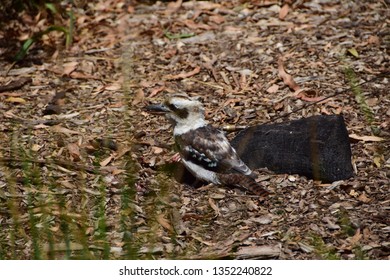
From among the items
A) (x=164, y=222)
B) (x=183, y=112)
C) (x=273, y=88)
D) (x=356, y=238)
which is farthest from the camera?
(x=273, y=88)

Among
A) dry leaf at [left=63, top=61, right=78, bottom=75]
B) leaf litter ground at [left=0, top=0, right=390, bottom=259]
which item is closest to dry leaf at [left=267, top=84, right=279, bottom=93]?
leaf litter ground at [left=0, top=0, right=390, bottom=259]

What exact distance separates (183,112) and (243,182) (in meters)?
0.89

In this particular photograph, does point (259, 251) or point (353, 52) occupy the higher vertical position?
point (259, 251)

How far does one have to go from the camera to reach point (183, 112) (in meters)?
7.28

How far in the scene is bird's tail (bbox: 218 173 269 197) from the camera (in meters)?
6.74

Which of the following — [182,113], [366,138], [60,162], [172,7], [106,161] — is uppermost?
[182,113]

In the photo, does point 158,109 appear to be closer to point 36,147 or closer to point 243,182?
point 243,182

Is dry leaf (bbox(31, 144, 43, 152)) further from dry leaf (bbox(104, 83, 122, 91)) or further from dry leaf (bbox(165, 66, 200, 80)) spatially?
dry leaf (bbox(165, 66, 200, 80))

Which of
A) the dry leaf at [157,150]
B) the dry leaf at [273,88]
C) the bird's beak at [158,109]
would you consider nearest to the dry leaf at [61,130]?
the dry leaf at [157,150]

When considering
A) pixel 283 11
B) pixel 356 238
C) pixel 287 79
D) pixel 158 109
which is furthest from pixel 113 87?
pixel 356 238

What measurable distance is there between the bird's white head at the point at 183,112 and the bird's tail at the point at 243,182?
59 centimetres

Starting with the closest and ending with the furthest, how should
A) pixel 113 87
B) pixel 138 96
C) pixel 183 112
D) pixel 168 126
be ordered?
pixel 183 112, pixel 168 126, pixel 138 96, pixel 113 87
